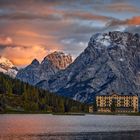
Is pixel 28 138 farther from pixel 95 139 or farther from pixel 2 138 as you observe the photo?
pixel 95 139

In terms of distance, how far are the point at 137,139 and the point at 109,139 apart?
344 inches

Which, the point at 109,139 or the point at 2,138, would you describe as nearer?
the point at 2,138

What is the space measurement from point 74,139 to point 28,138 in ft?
43.8

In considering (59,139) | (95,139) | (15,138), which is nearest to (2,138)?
(15,138)

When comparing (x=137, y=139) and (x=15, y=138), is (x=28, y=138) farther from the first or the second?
(x=137, y=139)

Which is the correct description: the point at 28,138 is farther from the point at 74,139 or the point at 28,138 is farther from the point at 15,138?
the point at 74,139

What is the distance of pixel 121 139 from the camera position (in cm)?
14975

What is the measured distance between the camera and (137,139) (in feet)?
490

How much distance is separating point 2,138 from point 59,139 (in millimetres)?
16422

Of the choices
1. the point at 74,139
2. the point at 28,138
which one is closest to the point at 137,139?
the point at 74,139

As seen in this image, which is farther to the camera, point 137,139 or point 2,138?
point 137,139

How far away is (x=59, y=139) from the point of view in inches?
5615

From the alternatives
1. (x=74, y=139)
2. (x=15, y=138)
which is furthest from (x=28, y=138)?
(x=74, y=139)

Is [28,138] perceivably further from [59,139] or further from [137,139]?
[137,139]
